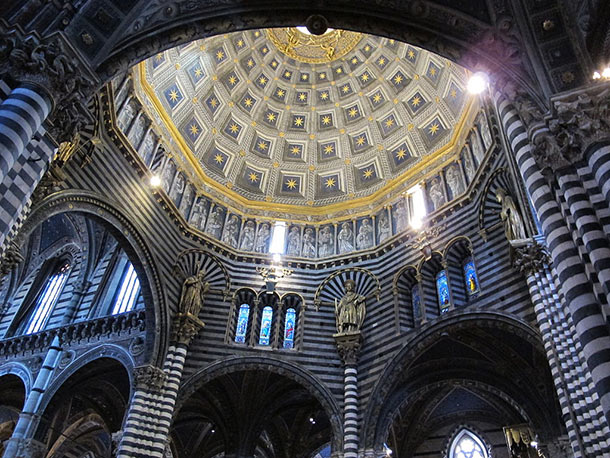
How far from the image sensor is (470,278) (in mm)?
18719

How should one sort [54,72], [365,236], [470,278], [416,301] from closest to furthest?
[54,72] → [470,278] → [416,301] → [365,236]

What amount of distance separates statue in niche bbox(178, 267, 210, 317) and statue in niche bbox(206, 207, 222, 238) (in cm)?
252

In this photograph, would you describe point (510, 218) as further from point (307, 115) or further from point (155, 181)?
point (307, 115)

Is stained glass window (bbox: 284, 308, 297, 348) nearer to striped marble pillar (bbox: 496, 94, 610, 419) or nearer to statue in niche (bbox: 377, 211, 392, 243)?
statue in niche (bbox: 377, 211, 392, 243)

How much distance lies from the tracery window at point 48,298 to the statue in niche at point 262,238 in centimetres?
1013

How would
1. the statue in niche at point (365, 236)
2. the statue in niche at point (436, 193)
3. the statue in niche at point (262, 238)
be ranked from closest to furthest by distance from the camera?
1. the statue in niche at point (436, 193)
2. the statue in niche at point (365, 236)
3. the statue in niche at point (262, 238)

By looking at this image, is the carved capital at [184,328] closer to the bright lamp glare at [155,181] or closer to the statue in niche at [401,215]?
the bright lamp glare at [155,181]

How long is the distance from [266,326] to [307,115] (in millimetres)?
12672

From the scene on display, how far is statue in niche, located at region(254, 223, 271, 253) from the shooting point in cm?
2403

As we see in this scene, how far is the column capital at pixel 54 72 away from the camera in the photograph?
9641mm

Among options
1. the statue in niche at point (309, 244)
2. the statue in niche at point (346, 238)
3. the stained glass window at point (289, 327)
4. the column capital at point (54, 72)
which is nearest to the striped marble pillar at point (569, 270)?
the column capital at point (54, 72)

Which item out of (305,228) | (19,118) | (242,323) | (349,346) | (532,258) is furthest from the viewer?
(305,228)

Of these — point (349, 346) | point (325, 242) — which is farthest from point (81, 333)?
point (325, 242)

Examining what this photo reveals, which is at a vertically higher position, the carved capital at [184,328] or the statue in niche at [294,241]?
the statue in niche at [294,241]
